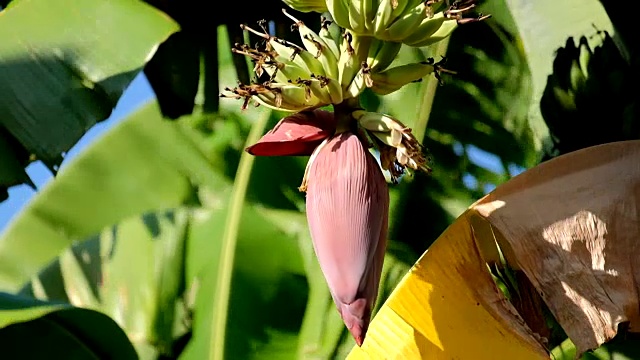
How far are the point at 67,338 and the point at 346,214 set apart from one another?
76cm

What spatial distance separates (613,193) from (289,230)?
1.99 feet

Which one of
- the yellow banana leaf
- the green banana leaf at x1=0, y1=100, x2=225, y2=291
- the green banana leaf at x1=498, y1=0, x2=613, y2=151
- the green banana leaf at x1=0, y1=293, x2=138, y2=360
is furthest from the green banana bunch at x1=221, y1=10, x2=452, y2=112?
the green banana leaf at x1=0, y1=100, x2=225, y2=291

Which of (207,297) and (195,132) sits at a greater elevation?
(195,132)

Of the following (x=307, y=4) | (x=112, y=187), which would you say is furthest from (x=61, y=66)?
(x=112, y=187)

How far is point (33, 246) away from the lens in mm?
1706

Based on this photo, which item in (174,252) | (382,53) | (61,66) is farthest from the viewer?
(174,252)

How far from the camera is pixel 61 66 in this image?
925 mm

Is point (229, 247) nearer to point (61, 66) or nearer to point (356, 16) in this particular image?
point (61, 66)

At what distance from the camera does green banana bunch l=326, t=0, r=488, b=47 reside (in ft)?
1.96

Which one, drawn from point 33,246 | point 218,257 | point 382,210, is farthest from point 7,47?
A: point 33,246

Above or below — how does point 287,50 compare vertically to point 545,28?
above

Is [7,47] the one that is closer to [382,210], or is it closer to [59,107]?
[59,107]

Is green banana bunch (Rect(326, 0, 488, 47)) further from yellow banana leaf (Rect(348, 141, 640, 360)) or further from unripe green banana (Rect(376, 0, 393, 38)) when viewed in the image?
yellow banana leaf (Rect(348, 141, 640, 360))

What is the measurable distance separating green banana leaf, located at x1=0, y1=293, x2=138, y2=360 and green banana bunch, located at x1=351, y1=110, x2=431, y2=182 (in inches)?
23.8
